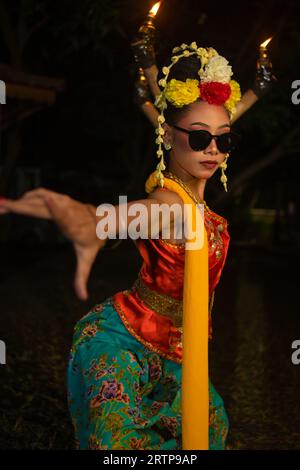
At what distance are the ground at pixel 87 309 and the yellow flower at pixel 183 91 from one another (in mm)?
2856

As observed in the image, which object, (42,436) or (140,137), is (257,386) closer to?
(42,436)

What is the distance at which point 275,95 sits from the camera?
13.8 metres

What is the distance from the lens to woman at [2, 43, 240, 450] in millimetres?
3203

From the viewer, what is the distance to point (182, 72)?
3.32 m

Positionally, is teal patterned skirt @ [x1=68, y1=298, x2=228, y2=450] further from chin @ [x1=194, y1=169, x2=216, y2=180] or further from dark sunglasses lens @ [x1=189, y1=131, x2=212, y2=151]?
dark sunglasses lens @ [x1=189, y1=131, x2=212, y2=151]

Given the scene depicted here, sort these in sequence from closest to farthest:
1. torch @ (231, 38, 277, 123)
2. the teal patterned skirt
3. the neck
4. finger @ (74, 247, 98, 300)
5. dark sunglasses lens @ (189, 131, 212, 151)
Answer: finger @ (74, 247, 98, 300)
the teal patterned skirt
dark sunglasses lens @ (189, 131, 212, 151)
the neck
torch @ (231, 38, 277, 123)

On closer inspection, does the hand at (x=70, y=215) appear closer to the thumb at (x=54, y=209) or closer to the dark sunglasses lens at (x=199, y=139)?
the thumb at (x=54, y=209)

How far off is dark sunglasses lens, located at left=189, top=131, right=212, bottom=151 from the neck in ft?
0.52

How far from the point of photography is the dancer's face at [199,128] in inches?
130

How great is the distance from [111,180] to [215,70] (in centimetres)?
2642

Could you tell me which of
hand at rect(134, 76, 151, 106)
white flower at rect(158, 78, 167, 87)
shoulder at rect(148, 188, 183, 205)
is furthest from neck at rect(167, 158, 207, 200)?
hand at rect(134, 76, 151, 106)

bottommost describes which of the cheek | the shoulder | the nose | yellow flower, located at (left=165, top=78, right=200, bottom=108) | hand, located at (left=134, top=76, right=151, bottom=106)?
the shoulder

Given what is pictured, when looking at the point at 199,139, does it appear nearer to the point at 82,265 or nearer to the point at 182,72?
the point at 182,72
